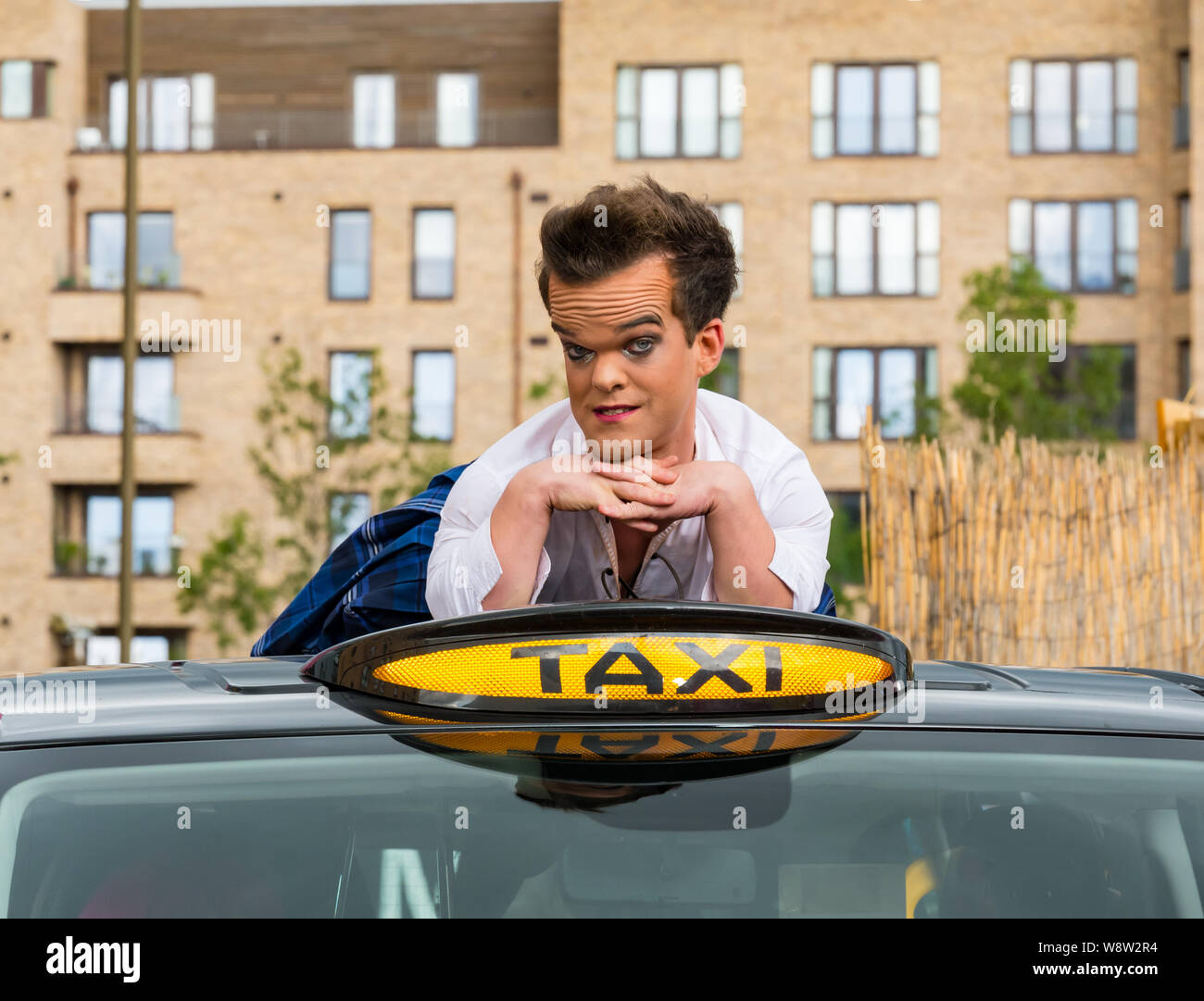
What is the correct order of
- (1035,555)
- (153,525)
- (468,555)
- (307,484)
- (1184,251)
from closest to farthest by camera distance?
1. (468,555)
2. (1035,555)
3. (307,484)
4. (1184,251)
5. (153,525)

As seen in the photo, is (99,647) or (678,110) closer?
(99,647)

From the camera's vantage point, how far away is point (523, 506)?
2.72 m

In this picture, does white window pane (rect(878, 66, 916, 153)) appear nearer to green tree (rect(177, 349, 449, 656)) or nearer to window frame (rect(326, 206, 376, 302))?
window frame (rect(326, 206, 376, 302))

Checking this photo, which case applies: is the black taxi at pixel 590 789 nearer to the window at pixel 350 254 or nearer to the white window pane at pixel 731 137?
the white window pane at pixel 731 137

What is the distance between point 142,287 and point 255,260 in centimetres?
238

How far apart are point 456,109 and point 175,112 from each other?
6.29 metres

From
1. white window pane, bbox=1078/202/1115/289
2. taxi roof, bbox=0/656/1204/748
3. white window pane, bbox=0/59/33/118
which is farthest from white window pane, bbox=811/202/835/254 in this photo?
taxi roof, bbox=0/656/1204/748

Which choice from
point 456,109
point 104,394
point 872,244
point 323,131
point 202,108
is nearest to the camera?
point 872,244

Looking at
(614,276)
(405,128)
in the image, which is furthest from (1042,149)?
(614,276)

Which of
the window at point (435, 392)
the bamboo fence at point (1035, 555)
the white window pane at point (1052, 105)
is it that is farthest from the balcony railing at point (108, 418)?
the bamboo fence at point (1035, 555)

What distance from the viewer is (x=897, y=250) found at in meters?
33.8

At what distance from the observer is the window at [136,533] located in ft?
111

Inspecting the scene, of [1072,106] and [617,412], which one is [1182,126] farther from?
[617,412]

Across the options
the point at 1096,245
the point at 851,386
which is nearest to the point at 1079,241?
the point at 1096,245
